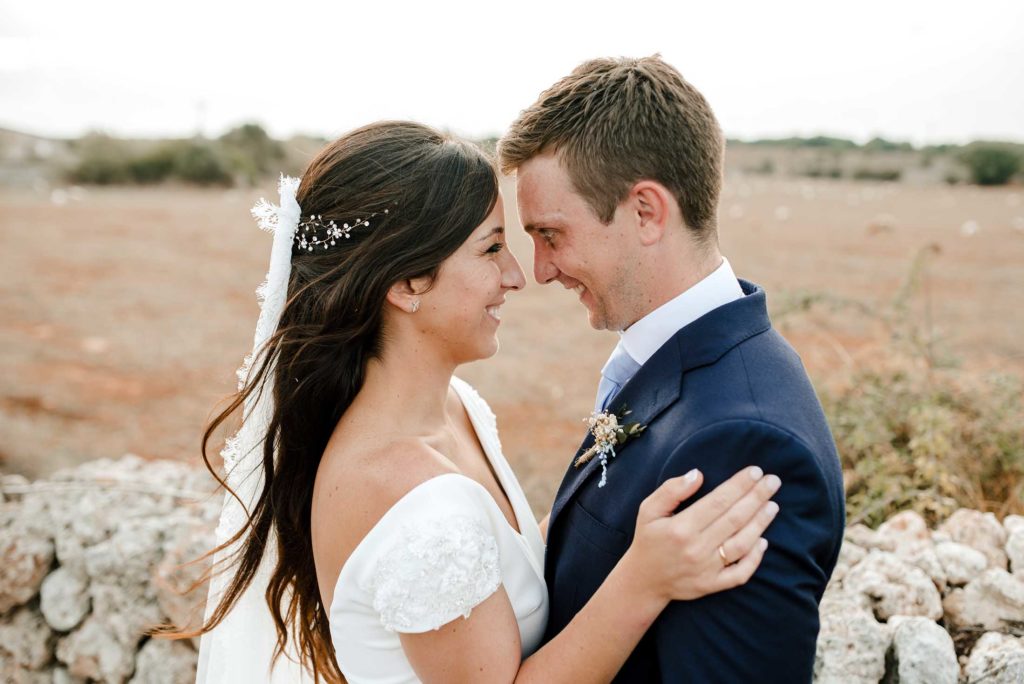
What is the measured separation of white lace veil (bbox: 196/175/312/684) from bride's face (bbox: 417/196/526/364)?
578 mm

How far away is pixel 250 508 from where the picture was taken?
310cm

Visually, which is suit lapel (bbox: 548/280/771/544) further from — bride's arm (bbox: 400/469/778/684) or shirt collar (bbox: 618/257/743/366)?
bride's arm (bbox: 400/469/778/684)

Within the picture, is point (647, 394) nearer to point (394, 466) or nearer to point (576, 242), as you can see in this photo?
point (576, 242)

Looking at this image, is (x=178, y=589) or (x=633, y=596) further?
(x=178, y=589)

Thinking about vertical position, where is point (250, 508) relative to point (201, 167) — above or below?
above

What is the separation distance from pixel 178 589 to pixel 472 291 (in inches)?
97.5

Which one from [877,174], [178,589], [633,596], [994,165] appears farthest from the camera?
[877,174]

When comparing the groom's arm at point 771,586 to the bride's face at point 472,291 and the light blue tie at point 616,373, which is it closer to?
the light blue tie at point 616,373

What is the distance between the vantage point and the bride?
2273 mm

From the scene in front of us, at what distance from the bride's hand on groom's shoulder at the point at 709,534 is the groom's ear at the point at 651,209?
2.76 feet

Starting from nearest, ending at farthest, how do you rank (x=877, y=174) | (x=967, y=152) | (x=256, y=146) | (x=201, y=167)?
(x=201, y=167) → (x=967, y=152) → (x=256, y=146) → (x=877, y=174)

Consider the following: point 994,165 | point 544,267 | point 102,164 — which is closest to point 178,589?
point 544,267

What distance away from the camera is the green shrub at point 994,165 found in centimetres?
4400

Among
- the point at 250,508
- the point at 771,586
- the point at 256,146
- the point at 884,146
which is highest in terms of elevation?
the point at 771,586
